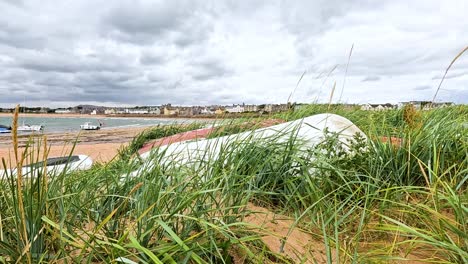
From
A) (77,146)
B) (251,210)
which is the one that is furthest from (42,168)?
(77,146)

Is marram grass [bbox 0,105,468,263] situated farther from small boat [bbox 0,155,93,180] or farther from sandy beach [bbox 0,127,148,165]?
sandy beach [bbox 0,127,148,165]

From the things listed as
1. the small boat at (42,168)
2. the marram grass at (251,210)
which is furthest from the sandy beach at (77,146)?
the marram grass at (251,210)

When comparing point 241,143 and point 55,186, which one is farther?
point 241,143

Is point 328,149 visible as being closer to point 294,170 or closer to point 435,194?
point 294,170

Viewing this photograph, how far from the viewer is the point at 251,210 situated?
195cm

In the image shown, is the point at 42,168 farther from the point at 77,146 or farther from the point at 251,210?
the point at 77,146

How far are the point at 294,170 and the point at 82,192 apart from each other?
159cm

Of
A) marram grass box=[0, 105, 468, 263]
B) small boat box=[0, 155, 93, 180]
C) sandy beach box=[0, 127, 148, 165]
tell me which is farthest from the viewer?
sandy beach box=[0, 127, 148, 165]

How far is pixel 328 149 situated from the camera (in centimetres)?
283

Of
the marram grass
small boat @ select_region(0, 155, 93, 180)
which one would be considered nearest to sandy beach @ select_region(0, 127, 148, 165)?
small boat @ select_region(0, 155, 93, 180)

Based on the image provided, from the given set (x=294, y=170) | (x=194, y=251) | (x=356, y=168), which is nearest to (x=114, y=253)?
(x=194, y=251)

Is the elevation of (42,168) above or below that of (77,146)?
above

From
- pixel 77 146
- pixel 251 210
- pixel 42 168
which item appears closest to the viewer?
pixel 42 168

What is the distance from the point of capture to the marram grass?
1395mm
